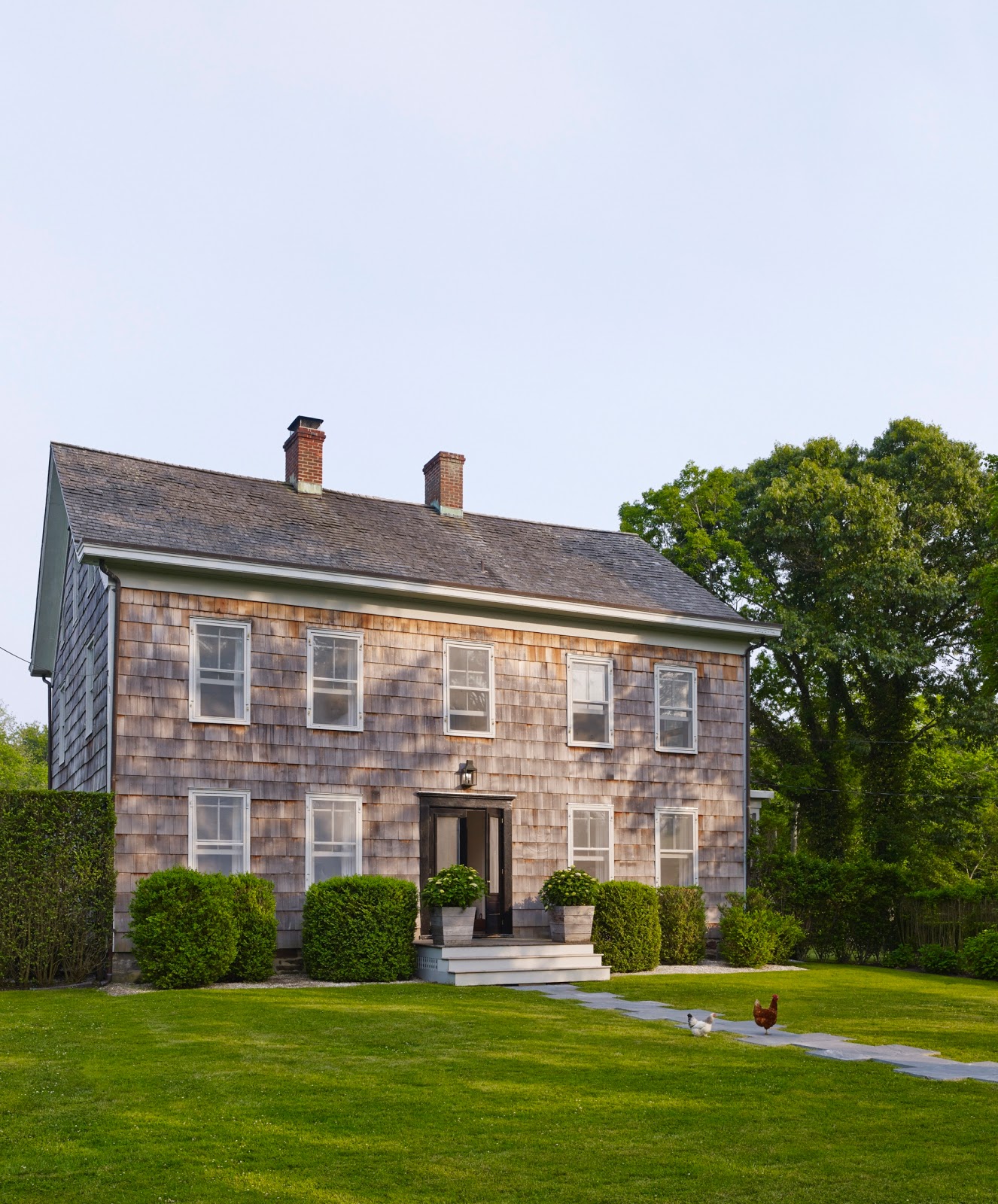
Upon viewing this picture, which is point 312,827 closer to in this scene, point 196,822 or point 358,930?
point 196,822

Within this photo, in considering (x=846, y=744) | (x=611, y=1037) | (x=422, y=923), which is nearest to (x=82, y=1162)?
(x=611, y=1037)

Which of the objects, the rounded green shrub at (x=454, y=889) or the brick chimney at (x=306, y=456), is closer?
the rounded green shrub at (x=454, y=889)

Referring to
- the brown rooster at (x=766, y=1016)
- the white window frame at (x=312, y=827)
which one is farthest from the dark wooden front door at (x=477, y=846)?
the brown rooster at (x=766, y=1016)

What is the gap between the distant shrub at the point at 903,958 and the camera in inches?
845

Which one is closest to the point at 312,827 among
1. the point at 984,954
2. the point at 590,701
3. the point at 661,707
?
the point at 590,701

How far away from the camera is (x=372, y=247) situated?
17.4 meters

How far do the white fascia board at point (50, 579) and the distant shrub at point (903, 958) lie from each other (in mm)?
15974

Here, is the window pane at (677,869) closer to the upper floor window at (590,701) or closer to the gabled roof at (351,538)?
the upper floor window at (590,701)

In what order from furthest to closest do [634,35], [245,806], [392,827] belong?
1. [392,827]
2. [245,806]
3. [634,35]

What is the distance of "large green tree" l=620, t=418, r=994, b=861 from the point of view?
98.2 feet

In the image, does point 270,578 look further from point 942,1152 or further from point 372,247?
Result: point 942,1152

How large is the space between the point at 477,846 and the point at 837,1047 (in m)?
10.6

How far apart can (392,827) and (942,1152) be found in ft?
40.2

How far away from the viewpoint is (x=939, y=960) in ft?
67.7
